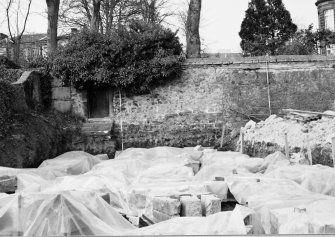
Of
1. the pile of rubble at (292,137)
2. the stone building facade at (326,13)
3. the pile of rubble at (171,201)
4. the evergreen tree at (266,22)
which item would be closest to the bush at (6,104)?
the pile of rubble at (171,201)

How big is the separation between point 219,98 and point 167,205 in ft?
34.3

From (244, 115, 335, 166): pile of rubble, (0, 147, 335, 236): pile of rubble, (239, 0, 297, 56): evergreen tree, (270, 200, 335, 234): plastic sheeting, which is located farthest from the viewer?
(239, 0, 297, 56): evergreen tree

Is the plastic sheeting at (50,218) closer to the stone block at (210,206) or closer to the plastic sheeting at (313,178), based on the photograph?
the stone block at (210,206)

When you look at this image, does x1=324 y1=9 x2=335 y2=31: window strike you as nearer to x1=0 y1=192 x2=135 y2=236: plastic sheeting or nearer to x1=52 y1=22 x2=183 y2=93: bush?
x1=52 y1=22 x2=183 y2=93: bush

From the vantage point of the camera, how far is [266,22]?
947 inches

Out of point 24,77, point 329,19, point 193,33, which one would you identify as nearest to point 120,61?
point 24,77

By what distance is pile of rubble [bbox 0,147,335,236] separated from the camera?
425 centimetres

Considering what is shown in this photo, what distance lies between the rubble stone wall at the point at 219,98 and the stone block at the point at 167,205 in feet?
32.0

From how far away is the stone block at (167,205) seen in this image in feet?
18.4

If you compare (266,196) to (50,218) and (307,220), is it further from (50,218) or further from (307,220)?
(50,218)

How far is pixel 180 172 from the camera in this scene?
918 centimetres

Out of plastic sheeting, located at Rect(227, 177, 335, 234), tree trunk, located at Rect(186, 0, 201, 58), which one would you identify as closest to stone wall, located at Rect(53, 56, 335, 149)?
tree trunk, located at Rect(186, 0, 201, 58)

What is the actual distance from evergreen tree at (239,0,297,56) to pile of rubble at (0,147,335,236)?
1430 centimetres

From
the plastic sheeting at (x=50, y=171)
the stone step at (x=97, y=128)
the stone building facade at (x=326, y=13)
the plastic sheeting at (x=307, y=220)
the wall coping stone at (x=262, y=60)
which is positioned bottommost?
the plastic sheeting at (x=50, y=171)
